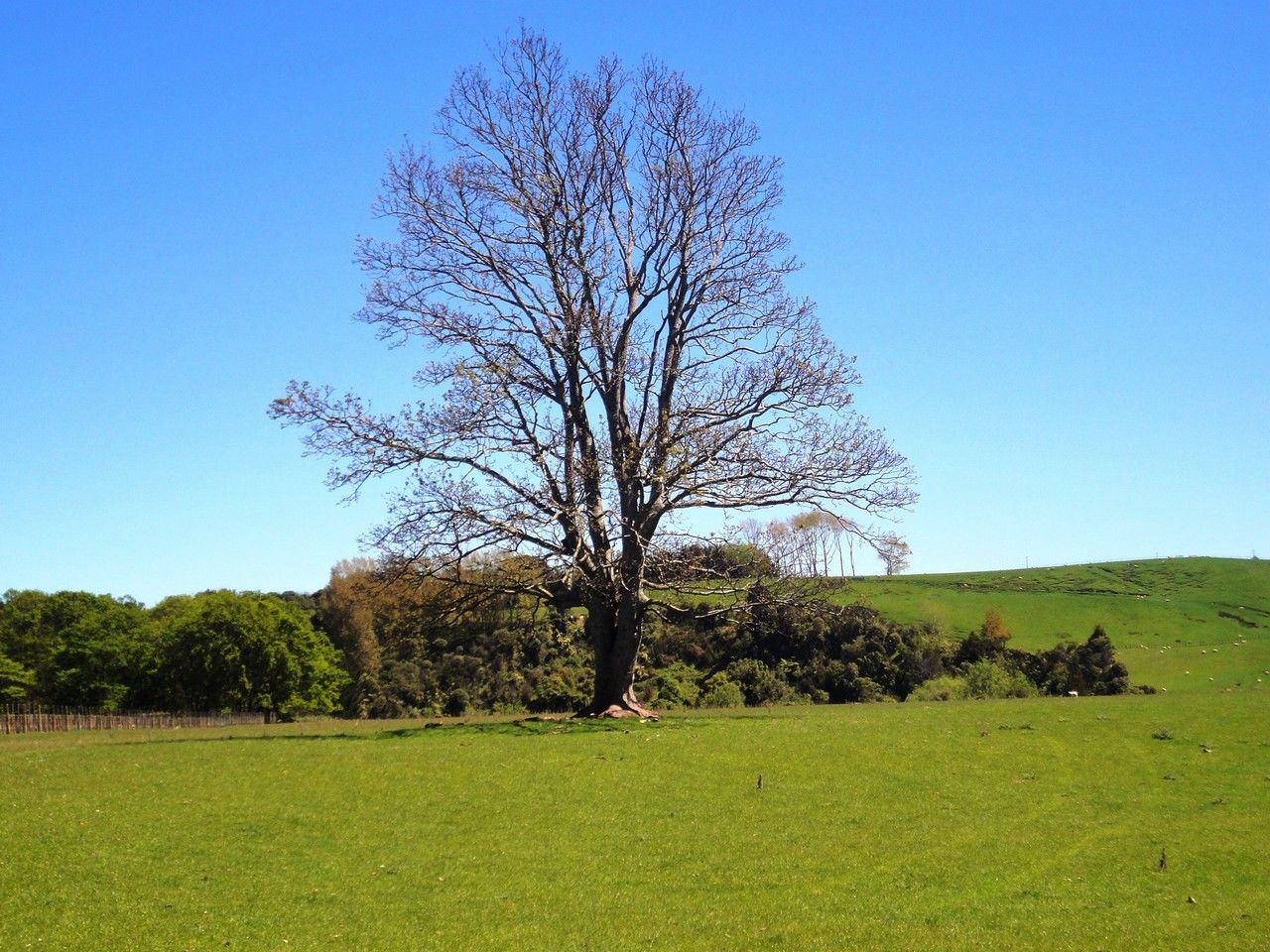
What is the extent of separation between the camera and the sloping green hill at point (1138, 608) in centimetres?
4897

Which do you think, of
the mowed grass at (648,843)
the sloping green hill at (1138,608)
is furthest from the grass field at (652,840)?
the sloping green hill at (1138,608)

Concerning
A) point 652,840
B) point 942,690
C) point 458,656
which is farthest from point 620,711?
point 458,656

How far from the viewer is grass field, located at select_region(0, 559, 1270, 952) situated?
33.5ft

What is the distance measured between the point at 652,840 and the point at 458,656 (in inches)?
1655

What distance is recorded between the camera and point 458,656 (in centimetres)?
5444

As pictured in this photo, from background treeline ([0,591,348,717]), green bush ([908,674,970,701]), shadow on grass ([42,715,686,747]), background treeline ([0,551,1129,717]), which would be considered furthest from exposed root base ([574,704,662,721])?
background treeline ([0,591,348,717])

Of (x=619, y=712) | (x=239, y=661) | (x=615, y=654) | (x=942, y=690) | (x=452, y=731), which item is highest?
(x=239, y=661)

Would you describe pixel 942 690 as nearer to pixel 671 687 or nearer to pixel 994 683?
pixel 994 683

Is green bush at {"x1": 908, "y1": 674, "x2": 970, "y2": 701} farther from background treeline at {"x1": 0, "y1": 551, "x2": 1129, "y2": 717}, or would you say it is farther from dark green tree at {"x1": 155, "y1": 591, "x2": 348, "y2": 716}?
dark green tree at {"x1": 155, "y1": 591, "x2": 348, "y2": 716}

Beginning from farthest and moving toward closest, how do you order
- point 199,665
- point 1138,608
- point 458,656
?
point 1138,608
point 199,665
point 458,656

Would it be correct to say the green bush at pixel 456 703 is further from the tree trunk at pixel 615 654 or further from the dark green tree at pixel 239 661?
the tree trunk at pixel 615 654

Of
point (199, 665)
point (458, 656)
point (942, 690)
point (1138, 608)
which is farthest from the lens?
point (1138, 608)

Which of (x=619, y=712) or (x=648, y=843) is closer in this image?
(x=648, y=843)

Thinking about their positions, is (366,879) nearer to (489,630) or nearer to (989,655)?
(989,655)
